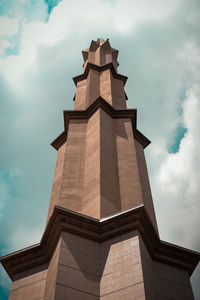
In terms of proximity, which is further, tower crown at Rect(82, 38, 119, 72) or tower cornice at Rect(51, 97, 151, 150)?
tower crown at Rect(82, 38, 119, 72)

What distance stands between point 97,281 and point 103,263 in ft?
2.20

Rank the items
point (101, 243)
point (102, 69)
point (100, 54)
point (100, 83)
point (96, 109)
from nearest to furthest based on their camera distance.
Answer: point (101, 243)
point (96, 109)
point (100, 83)
point (102, 69)
point (100, 54)

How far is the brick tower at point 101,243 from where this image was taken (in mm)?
10219

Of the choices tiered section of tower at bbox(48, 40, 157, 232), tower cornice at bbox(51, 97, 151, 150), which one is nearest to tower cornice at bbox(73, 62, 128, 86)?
tiered section of tower at bbox(48, 40, 157, 232)

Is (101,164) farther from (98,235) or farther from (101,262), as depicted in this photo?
(101,262)

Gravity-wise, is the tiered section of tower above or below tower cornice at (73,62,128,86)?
below

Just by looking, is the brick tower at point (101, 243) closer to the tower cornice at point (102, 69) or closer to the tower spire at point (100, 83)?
the tower spire at point (100, 83)

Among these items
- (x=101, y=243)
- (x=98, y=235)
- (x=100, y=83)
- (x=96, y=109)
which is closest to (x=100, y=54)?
(x=100, y=83)

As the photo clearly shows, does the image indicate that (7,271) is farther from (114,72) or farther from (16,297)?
(114,72)

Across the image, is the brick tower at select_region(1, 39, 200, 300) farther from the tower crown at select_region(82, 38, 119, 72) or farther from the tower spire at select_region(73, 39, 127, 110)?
the tower crown at select_region(82, 38, 119, 72)

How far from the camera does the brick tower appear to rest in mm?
10219

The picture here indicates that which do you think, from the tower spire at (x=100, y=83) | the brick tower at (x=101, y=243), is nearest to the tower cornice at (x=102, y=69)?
the tower spire at (x=100, y=83)

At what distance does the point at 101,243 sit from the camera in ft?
38.8

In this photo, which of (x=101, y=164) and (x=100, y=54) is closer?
(x=101, y=164)
